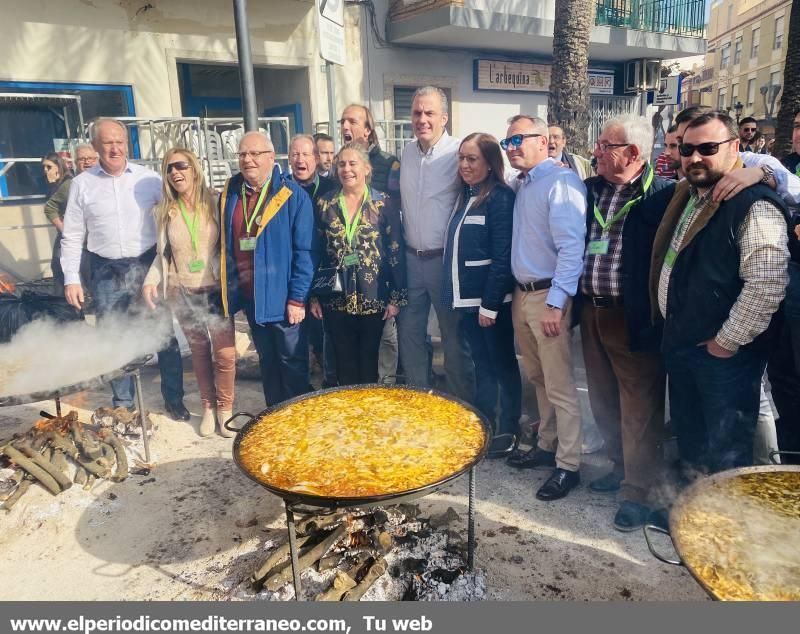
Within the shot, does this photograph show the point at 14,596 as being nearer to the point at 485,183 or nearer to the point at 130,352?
the point at 130,352

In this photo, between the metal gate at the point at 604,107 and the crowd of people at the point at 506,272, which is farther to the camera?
the metal gate at the point at 604,107

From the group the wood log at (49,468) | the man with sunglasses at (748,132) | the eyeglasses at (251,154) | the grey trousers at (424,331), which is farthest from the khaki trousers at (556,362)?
the man with sunglasses at (748,132)

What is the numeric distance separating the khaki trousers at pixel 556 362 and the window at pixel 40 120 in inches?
334

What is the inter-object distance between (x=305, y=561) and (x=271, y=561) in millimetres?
197

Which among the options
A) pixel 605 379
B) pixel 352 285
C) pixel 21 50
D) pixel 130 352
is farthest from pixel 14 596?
pixel 21 50

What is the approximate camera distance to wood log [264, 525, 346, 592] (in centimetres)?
319

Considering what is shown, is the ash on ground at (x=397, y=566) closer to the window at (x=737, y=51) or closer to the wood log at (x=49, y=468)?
the wood log at (x=49, y=468)

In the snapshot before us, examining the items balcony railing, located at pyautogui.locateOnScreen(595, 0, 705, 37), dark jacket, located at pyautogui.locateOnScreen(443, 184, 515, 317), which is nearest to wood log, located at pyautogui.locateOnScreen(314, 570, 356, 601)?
dark jacket, located at pyautogui.locateOnScreen(443, 184, 515, 317)

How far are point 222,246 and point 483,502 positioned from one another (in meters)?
2.92

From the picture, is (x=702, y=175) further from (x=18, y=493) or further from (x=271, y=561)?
(x=18, y=493)

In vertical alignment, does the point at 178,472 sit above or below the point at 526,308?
below

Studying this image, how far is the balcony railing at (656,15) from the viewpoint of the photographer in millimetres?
15602

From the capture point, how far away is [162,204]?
5.08 meters

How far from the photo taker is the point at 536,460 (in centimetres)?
458
